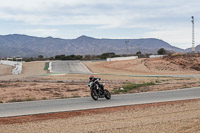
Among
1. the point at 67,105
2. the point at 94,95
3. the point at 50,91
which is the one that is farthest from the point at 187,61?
the point at 67,105

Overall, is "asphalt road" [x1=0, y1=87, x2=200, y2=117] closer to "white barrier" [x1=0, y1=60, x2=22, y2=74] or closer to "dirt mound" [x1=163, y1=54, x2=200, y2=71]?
"white barrier" [x1=0, y1=60, x2=22, y2=74]

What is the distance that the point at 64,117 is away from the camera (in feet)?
43.6

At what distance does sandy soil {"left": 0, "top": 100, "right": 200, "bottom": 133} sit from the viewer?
34.9 feet

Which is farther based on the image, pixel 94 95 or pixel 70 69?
pixel 70 69

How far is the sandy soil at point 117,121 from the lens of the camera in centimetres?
1062

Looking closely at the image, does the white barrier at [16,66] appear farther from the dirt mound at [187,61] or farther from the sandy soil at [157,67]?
the dirt mound at [187,61]

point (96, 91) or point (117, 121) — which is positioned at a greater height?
point (96, 91)

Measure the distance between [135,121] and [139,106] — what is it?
384 centimetres

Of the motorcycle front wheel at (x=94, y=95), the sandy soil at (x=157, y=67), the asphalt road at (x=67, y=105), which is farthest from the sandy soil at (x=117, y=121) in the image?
the sandy soil at (x=157, y=67)

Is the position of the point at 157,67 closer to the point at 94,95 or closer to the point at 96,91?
the point at 96,91

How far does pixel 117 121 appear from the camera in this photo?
11969 millimetres

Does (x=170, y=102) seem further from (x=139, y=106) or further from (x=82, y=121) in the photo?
(x=82, y=121)

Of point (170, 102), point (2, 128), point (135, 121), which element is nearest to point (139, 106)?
point (170, 102)

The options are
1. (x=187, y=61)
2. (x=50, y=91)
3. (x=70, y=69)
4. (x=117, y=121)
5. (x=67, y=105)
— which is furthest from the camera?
(x=187, y=61)
